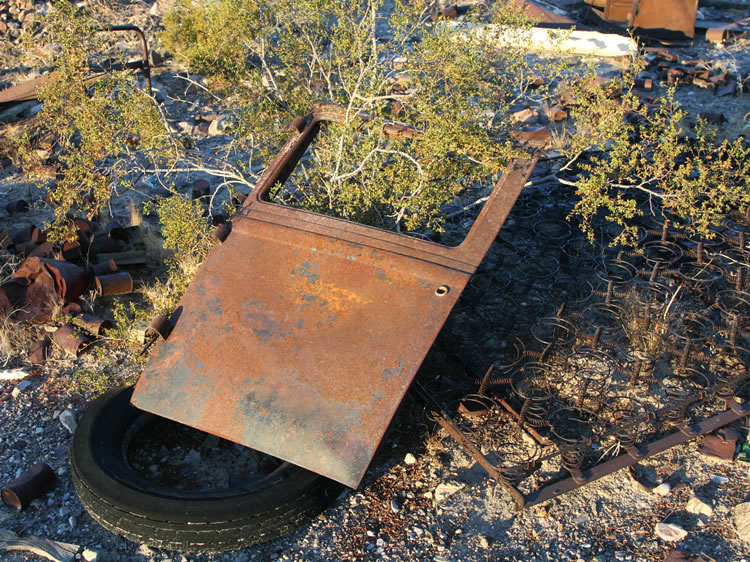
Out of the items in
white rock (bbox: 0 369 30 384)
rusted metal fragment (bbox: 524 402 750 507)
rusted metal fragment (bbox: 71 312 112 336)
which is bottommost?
white rock (bbox: 0 369 30 384)

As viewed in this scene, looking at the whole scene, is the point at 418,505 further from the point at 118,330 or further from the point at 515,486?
the point at 118,330

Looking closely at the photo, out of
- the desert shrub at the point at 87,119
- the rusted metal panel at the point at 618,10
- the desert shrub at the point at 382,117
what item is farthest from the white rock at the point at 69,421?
the rusted metal panel at the point at 618,10

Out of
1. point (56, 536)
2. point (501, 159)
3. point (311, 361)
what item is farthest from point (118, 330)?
point (501, 159)

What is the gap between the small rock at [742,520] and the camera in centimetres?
317

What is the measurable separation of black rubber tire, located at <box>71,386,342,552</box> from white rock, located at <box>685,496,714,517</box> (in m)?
1.77

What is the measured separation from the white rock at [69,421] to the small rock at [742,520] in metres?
3.59

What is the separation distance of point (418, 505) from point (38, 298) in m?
3.09

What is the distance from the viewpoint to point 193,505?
3047mm

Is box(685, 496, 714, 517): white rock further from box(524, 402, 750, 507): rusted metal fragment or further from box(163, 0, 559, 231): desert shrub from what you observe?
box(163, 0, 559, 231): desert shrub

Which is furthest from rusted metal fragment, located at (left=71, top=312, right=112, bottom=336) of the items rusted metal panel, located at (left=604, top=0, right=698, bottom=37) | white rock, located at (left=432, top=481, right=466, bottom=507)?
rusted metal panel, located at (left=604, top=0, right=698, bottom=37)

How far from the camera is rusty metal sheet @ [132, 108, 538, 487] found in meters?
2.99

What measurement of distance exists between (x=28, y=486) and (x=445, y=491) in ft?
7.00

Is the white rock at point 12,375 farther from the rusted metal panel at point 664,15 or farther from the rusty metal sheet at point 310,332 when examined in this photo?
the rusted metal panel at point 664,15

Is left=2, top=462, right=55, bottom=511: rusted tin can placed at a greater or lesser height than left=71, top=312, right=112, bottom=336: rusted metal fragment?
greater
